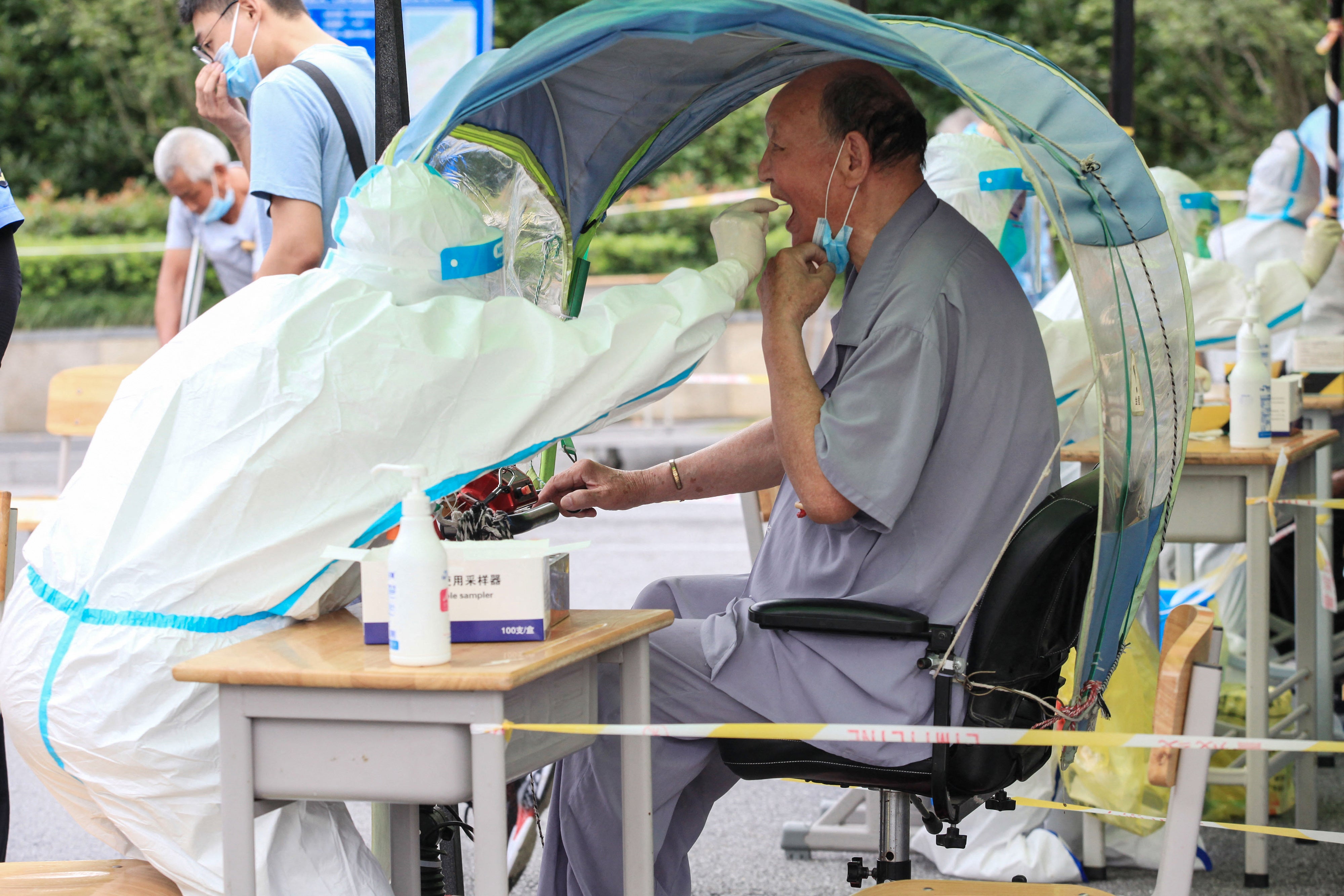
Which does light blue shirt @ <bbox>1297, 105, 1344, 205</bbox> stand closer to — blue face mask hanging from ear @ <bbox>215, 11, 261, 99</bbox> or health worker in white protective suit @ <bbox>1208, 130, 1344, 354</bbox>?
health worker in white protective suit @ <bbox>1208, 130, 1344, 354</bbox>

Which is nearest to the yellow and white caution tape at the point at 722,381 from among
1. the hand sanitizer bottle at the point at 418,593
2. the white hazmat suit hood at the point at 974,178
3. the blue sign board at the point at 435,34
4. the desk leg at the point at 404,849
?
the white hazmat suit hood at the point at 974,178

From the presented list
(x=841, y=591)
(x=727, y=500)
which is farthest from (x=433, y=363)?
(x=727, y=500)

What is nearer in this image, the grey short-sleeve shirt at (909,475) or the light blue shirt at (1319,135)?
the grey short-sleeve shirt at (909,475)

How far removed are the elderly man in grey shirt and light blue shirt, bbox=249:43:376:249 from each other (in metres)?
1.18

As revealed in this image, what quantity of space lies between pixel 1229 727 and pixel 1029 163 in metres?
2.32

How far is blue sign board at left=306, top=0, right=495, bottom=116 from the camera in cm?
381

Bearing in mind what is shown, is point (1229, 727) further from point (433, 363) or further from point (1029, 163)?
point (433, 363)

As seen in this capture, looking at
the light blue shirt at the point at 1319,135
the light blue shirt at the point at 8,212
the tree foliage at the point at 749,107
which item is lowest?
the light blue shirt at the point at 8,212

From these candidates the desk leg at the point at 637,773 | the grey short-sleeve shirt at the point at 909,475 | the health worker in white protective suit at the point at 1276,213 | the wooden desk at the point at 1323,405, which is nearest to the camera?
the desk leg at the point at 637,773

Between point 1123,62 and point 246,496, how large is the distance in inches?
162

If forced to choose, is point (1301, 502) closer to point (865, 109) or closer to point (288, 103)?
point (865, 109)

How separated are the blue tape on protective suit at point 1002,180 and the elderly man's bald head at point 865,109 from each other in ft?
4.96

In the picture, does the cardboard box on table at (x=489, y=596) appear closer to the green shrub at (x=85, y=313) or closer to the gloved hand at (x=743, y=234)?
the gloved hand at (x=743, y=234)

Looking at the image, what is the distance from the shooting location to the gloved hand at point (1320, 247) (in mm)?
5020
